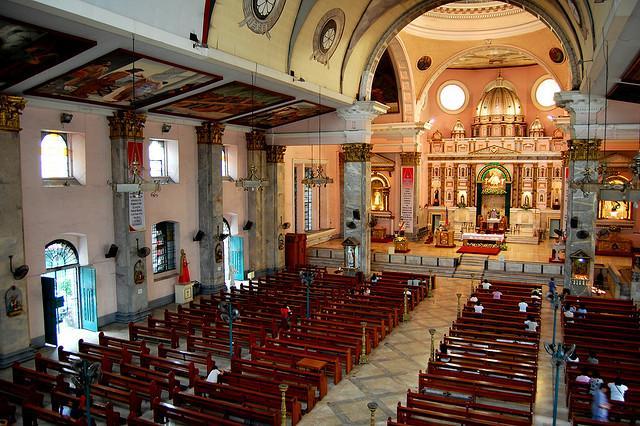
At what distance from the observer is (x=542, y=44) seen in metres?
25.8

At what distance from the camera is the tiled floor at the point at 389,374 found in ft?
33.9

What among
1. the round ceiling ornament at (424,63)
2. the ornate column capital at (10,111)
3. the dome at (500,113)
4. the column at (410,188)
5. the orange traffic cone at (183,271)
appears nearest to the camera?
the ornate column capital at (10,111)

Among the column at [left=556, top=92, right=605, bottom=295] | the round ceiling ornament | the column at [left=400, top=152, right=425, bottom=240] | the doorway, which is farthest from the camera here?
the column at [left=400, top=152, right=425, bottom=240]

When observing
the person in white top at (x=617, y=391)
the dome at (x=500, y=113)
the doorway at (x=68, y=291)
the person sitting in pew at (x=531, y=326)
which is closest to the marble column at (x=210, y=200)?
the doorway at (x=68, y=291)

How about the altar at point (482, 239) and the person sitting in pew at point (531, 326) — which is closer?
the person sitting in pew at point (531, 326)

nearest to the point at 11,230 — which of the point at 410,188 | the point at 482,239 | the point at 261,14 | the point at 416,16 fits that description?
the point at 261,14

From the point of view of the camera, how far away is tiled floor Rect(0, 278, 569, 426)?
10.3 meters

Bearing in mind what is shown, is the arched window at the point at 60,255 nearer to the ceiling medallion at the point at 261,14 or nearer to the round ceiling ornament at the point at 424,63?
the ceiling medallion at the point at 261,14

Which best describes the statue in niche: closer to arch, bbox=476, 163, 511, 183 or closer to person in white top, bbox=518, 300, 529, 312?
person in white top, bbox=518, 300, 529, 312

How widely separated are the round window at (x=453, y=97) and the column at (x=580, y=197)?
48.9 ft

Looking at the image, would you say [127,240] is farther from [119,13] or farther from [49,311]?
[119,13]

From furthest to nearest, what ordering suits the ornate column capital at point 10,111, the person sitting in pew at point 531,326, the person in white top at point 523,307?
the person in white top at point 523,307 < the person sitting in pew at point 531,326 < the ornate column capital at point 10,111

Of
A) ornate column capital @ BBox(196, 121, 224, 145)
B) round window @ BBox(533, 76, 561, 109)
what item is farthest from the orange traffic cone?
round window @ BBox(533, 76, 561, 109)

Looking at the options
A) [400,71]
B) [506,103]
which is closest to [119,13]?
[400,71]
